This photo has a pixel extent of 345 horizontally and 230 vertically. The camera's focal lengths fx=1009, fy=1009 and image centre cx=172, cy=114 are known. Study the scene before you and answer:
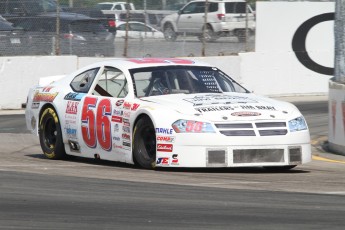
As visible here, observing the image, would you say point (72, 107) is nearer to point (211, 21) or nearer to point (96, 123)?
point (96, 123)

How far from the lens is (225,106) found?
11.0 metres

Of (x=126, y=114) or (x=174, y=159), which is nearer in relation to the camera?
(x=174, y=159)

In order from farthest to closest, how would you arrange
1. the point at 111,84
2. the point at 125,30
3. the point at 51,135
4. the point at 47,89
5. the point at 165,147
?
the point at 125,30
the point at 47,89
the point at 51,135
the point at 111,84
the point at 165,147

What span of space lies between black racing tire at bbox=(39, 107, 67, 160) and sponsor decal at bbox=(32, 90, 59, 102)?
0.13 meters

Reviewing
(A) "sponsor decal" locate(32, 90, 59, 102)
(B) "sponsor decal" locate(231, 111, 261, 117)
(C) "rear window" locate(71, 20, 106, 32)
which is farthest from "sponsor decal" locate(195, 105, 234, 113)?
(C) "rear window" locate(71, 20, 106, 32)

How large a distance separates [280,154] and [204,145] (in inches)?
33.4

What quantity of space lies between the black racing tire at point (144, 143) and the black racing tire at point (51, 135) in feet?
5.33

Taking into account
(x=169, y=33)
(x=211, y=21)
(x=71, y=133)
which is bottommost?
(x=71, y=133)

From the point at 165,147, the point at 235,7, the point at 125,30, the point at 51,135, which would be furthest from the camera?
the point at 235,7

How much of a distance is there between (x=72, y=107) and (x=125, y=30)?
10.6m

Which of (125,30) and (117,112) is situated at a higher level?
(125,30)

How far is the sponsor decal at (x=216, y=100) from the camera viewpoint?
36.4 ft

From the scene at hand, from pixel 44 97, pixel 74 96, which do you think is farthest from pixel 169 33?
pixel 74 96

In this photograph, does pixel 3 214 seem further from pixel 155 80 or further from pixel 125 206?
pixel 155 80
